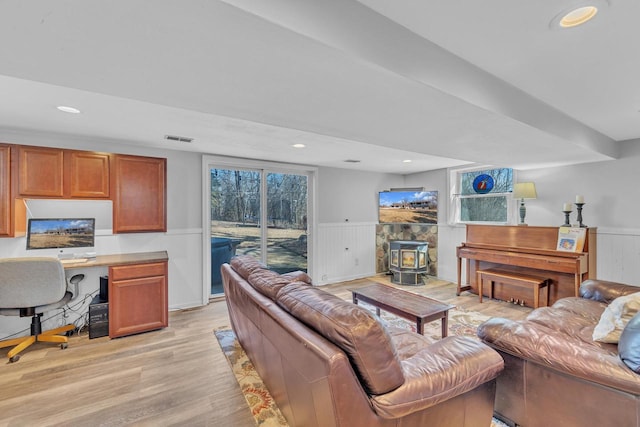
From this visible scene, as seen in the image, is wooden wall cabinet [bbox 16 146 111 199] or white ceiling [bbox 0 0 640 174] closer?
white ceiling [bbox 0 0 640 174]

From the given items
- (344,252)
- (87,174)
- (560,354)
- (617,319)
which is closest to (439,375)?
(560,354)

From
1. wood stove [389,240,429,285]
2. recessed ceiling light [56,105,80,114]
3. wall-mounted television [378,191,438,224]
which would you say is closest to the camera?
recessed ceiling light [56,105,80,114]

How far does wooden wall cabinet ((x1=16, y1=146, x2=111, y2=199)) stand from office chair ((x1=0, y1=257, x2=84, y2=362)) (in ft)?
2.54

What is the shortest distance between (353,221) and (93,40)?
4.82m

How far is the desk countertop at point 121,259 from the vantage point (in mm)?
2805

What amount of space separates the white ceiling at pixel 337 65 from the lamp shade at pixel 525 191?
4.89ft

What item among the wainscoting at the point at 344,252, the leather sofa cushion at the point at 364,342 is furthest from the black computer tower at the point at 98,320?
the wainscoting at the point at 344,252

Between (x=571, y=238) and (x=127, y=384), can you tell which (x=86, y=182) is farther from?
(x=571, y=238)

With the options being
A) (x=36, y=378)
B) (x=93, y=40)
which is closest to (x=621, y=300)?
(x=93, y=40)

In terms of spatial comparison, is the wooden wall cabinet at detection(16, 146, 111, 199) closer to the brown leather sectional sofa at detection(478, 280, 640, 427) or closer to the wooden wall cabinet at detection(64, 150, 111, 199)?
the wooden wall cabinet at detection(64, 150, 111, 199)

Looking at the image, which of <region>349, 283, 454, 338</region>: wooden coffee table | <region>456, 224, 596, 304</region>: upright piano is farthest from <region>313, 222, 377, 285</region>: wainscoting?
<region>349, 283, 454, 338</region>: wooden coffee table

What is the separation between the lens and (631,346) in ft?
4.47

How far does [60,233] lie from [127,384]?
6.54ft

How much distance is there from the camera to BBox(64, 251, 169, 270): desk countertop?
2.80 m
